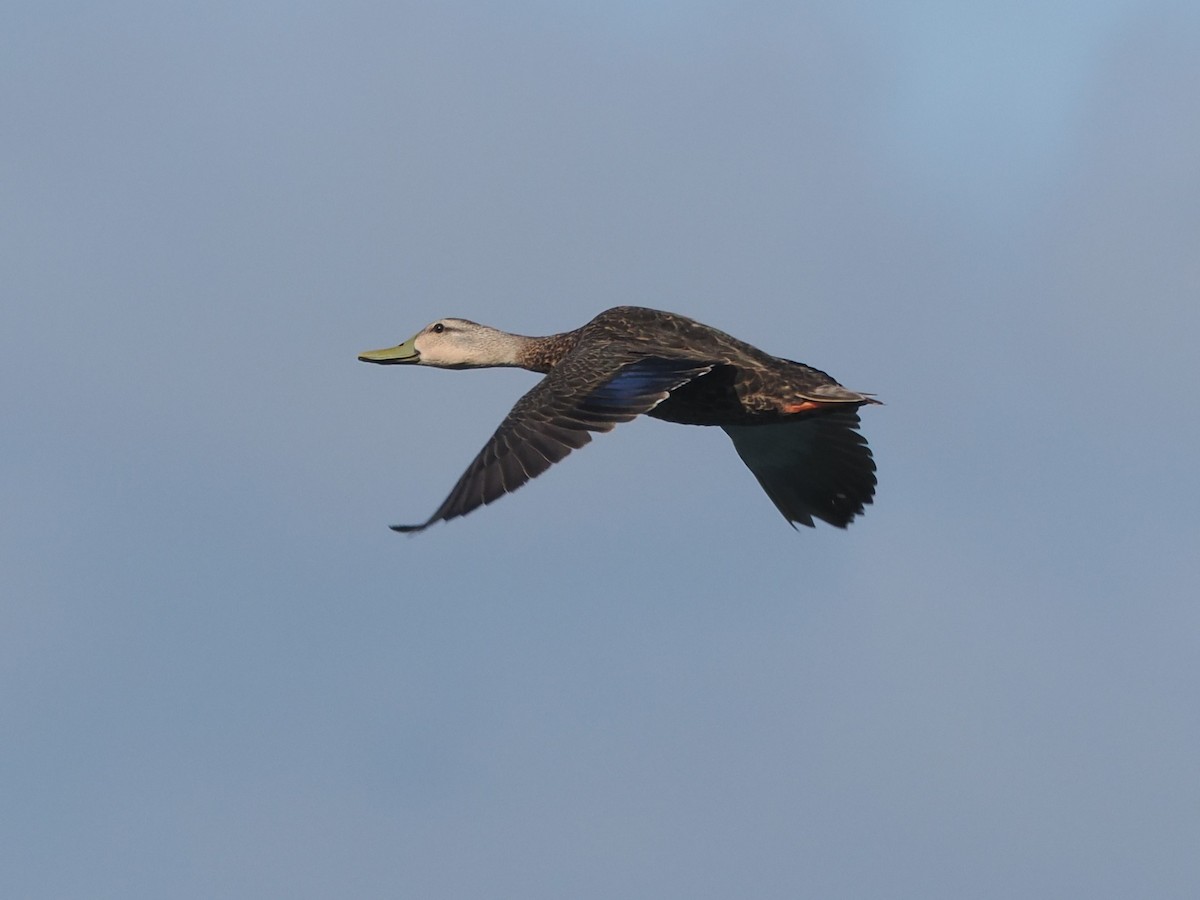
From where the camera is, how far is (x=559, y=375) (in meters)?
17.5

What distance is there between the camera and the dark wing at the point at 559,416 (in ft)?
49.6

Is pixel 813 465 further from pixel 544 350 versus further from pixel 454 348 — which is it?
pixel 454 348

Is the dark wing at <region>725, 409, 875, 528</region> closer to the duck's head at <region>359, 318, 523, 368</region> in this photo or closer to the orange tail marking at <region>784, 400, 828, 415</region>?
the orange tail marking at <region>784, 400, 828, 415</region>

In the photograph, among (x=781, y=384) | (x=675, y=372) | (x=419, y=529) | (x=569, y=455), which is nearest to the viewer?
(x=419, y=529)

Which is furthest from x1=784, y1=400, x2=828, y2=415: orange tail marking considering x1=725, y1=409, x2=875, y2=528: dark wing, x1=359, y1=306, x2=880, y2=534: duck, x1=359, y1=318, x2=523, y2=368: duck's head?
x1=359, y1=318, x2=523, y2=368: duck's head

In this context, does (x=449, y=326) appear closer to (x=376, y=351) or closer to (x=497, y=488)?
(x=376, y=351)

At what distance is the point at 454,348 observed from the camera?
21.4 metres

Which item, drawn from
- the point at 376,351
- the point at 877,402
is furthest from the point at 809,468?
the point at 376,351

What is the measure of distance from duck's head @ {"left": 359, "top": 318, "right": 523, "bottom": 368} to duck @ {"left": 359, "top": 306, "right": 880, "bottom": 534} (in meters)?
0.01

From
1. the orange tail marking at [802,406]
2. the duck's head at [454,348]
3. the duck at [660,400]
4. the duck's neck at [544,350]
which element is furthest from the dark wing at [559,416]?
the duck's head at [454,348]

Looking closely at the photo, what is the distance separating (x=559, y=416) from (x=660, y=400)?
848mm

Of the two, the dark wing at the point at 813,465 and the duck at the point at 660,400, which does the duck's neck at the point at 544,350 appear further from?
the dark wing at the point at 813,465

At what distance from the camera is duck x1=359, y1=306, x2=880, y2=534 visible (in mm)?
15836

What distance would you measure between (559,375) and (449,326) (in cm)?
433
